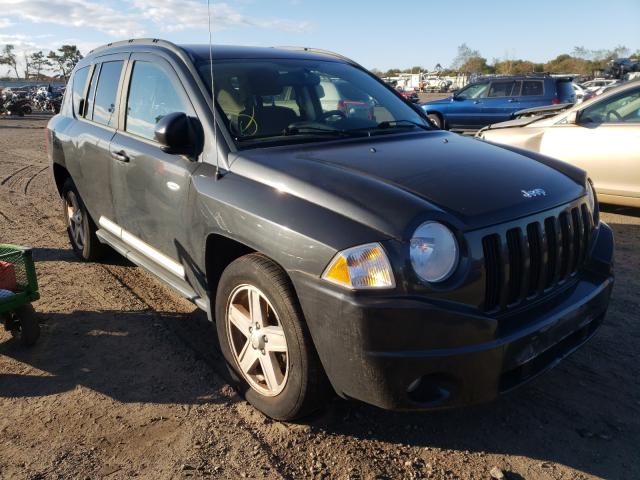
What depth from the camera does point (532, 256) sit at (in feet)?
8.23

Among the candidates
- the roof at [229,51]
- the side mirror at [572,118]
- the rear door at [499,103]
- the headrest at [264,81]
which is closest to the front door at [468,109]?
the rear door at [499,103]

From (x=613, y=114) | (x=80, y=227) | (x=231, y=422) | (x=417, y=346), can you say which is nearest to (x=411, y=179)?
(x=417, y=346)

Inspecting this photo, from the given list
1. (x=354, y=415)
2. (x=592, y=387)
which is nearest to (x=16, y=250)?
(x=354, y=415)

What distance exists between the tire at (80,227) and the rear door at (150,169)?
0.97 metres

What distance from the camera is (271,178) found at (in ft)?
8.87

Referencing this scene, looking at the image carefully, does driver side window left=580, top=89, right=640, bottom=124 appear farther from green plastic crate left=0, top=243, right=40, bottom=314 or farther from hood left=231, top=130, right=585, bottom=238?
green plastic crate left=0, top=243, right=40, bottom=314

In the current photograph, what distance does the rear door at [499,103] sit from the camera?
14.0 meters

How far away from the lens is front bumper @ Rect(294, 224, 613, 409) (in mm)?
2172

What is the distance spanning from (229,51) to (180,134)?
1.03 metres

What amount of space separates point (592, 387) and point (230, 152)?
2435 millimetres

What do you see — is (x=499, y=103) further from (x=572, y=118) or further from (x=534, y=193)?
(x=534, y=193)

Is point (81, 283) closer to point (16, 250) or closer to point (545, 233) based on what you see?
point (16, 250)

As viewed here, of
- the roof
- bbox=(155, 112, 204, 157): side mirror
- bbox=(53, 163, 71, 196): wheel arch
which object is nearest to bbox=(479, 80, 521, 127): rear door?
the roof

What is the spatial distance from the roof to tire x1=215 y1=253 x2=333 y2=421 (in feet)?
5.17
